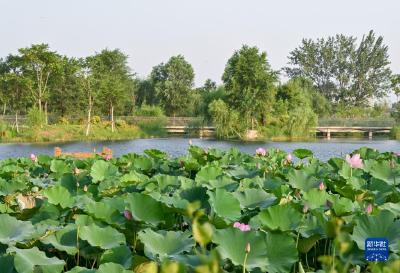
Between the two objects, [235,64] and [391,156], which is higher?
[235,64]

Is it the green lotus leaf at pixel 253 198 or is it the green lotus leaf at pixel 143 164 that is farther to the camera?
the green lotus leaf at pixel 143 164

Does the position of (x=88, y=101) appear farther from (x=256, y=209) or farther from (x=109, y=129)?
(x=256, y=209)

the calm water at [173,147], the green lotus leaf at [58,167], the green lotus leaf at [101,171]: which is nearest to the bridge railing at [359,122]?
the calm water at [173,147]

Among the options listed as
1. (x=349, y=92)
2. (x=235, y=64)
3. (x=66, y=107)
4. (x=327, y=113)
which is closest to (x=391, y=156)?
(x=235, y=64)

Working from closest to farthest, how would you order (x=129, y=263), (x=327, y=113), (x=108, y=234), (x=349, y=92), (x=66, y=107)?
(x=129, y=263) < (x=108, y=234) < (x=66, y=107) < (x=327, y=113) < (x=349, y=92)

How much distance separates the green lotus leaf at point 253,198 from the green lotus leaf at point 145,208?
0.47 m

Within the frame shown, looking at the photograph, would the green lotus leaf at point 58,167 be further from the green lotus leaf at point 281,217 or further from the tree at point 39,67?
the tree at point 39,67

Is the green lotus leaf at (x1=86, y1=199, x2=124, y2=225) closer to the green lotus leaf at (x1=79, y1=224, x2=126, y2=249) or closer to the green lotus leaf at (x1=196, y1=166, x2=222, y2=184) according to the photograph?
the green lotus leaf at (x1=79, y1=224, x2=126, y2=249)

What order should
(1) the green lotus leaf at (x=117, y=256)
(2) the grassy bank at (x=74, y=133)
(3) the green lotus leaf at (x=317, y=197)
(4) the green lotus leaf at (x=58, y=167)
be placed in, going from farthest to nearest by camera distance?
(2) the grassy bank at (x=74, y=133) < (4) the green lotus leaf at (x=58, y=167) < (3) the green lotus leaf at (x=317, y=197) < (1) the green lotus leaf at (x=117, y=256)

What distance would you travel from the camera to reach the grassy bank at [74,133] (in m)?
28.7

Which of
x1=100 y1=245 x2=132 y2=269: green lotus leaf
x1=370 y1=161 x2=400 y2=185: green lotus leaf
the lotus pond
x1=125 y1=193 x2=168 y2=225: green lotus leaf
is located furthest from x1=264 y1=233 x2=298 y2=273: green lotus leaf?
x1=370 y1=161 x2=400 y2=185: green lotus leaf

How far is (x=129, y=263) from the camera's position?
1.77 metres

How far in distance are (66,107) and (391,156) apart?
3315cm

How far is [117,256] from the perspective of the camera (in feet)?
5.93
